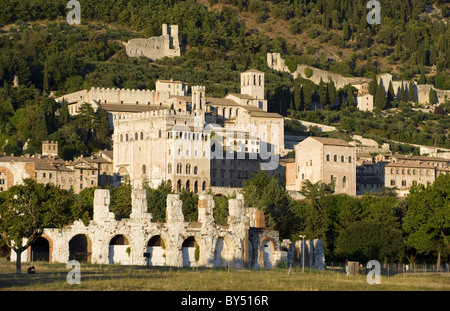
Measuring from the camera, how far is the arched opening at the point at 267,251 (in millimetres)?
49125

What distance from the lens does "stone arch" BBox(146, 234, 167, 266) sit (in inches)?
1861

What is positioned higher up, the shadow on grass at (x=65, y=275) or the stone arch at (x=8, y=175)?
the stone arch at (x=8, y=175)

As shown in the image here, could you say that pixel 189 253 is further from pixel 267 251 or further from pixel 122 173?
pixel 122 173

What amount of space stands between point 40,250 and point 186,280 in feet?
46.2

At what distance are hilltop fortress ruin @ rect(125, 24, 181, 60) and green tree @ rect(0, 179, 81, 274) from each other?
8934 cm


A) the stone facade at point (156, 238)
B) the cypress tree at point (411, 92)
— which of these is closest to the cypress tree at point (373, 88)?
the cypress tree at point (411, 92)

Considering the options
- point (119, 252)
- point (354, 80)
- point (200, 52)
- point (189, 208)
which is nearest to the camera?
point (119, 252)

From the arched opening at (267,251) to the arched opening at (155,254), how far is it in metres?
4.82

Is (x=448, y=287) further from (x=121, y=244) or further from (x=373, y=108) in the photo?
(x=373, y=108)

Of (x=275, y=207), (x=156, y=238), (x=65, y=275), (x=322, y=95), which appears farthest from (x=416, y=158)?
(x=65, y=275)

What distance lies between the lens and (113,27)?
5792 inches

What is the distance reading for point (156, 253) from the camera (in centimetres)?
4744

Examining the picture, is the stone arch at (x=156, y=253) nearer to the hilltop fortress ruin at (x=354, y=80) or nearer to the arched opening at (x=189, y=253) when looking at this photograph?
the arched opening at (x=189, y=253)

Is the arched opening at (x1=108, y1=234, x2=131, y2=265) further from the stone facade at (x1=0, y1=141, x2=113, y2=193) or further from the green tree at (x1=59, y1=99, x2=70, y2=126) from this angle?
the green tree at (x1=59, y1=99, x2=70, y2=126)
